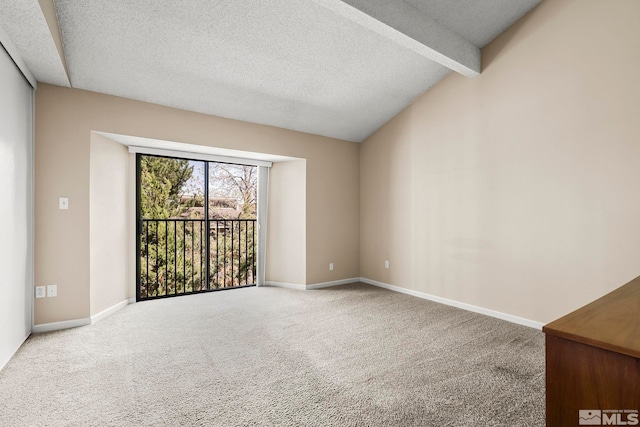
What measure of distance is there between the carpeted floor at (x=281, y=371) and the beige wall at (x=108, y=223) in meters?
→ 0.36

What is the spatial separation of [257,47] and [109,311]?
10.6 feet

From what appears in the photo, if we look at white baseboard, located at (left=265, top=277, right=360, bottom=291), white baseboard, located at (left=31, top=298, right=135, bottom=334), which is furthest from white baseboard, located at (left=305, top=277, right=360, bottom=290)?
white baseboard, located at (left=31, top=298, right=135, bottom=334)

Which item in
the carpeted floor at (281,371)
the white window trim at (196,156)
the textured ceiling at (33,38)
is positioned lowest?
the carpeted floor at (281,371)

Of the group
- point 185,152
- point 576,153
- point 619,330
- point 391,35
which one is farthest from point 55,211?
point 576,153

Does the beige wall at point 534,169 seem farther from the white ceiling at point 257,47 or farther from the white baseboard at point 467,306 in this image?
the white ceiling at point 257,47

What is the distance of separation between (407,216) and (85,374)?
12.5ft

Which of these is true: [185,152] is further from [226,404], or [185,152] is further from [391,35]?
[226,404]

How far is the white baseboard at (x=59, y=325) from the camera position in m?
2.88

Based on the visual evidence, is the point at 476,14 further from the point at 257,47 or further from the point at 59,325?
the point at 59,325

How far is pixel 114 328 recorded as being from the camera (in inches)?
119

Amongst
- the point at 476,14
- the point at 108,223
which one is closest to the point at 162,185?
the point at 108,223

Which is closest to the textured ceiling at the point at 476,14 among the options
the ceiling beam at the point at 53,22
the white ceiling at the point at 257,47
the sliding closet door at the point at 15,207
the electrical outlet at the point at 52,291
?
the white ceiling at the point at 257,47

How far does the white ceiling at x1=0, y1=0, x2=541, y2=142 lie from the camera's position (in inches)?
94.5

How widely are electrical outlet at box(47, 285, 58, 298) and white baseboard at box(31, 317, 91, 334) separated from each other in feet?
0.89
